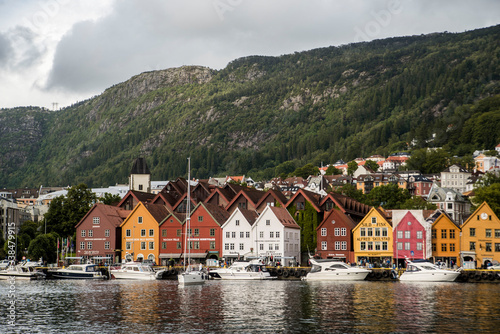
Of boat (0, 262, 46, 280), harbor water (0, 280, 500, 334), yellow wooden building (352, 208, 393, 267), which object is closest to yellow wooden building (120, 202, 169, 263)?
boat (0, 262, 46, 280)

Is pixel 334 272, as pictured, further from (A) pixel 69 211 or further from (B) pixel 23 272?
(A) pixel 69 211

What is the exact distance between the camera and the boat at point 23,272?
11056 cm

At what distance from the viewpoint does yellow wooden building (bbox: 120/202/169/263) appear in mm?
129500

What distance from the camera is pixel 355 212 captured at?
134 meters

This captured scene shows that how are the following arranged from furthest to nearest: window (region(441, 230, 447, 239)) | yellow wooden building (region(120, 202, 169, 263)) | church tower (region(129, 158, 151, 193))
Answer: church tower (region(129, 158, 151, 193)) < yellow wooden building (region(120, 202, 169, 263)) < window (region(441, 230, 447, 239))

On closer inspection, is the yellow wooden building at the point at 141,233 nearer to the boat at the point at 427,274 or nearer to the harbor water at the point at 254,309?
the harbor water at the point at 254,309

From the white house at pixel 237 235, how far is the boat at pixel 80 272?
2486 centimetres

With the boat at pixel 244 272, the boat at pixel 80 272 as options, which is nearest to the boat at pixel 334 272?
the boat at pixel 244 272

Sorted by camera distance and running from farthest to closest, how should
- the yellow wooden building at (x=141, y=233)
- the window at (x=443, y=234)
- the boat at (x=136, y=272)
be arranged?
1. the yellow wooden building at (x=141, y=233)
2. the window at (x=443, y=234)
3. the boat at (x=136, y=272)

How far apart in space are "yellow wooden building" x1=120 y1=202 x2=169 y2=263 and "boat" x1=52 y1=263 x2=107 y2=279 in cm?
1742

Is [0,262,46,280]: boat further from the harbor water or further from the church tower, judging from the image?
the church tower

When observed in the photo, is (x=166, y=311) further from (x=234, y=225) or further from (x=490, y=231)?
(x=490, y=231)

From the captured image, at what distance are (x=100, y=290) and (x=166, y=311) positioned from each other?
26.1 meters

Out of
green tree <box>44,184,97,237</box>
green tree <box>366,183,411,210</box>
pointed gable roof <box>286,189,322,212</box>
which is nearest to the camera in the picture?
pointed gable roof <box>286,189,322,212</box>
